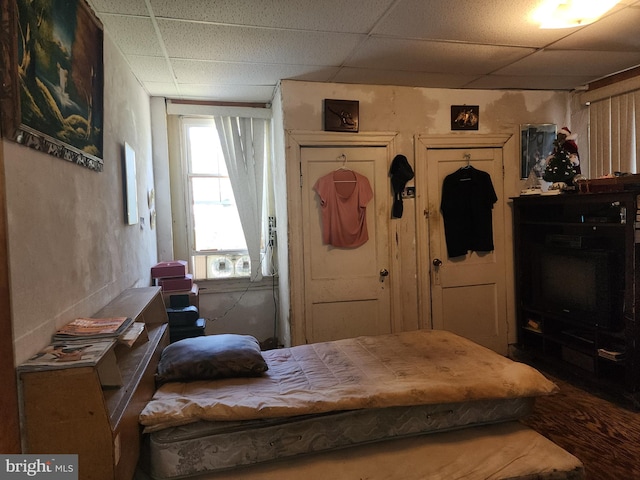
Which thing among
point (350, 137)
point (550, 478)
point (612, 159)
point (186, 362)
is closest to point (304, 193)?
point (350, 137)

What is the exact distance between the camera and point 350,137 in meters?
3.48

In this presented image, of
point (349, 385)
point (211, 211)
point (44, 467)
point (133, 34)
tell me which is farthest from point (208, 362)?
point (211, 211)

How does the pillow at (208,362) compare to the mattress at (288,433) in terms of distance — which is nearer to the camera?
the mattress at (288,433)

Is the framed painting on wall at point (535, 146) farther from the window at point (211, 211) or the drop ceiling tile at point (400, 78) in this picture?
the window at point (211, 211)

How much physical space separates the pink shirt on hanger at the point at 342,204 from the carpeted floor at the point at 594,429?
1.89 metres

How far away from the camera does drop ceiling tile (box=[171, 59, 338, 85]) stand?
9.81 ft

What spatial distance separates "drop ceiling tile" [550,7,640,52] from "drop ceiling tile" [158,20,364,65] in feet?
4.89

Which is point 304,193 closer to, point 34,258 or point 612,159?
point 34,258

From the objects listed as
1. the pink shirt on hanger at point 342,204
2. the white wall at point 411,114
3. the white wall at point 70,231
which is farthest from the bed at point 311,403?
the white wall at point 411,114

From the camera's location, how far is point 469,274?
3811mm

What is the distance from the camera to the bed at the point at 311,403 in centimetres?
162

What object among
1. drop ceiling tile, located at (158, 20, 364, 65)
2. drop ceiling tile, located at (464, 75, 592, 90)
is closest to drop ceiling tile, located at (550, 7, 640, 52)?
drop ceiling tile, located at (464, 75, 592, 90)

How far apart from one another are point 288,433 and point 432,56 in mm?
2706

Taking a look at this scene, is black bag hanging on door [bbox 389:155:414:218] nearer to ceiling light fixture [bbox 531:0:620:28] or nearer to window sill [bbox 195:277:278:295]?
ceiling light fixture [bbox 531:0:620:28]
